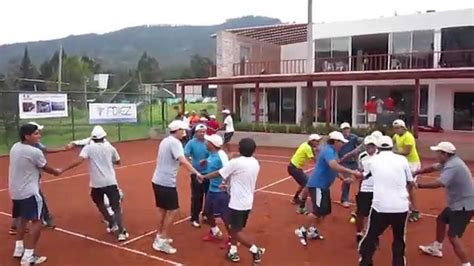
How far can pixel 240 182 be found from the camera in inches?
231

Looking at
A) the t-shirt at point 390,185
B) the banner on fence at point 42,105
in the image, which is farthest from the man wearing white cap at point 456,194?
the banner on fence at point 42,105

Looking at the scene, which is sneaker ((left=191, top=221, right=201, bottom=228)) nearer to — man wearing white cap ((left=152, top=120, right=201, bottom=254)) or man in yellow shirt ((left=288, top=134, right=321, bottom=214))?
man wearing white cap ((left=152, top=120, right=201, bottom=254))

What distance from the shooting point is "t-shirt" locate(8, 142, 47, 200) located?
5.95 meters

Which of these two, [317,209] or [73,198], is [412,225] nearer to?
[317,209]

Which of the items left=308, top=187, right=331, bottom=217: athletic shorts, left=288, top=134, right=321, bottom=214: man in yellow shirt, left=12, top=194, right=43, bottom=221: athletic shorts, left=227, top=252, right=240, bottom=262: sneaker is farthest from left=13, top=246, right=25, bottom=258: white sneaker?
left=288, top=134, right=321, bottom=214: man in yellow shirt

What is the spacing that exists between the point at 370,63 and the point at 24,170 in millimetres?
21577

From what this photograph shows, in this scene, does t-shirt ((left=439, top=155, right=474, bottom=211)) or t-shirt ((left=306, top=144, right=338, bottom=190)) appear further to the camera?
t-shirt ((left=306, top=144, right=338, bottom=190))

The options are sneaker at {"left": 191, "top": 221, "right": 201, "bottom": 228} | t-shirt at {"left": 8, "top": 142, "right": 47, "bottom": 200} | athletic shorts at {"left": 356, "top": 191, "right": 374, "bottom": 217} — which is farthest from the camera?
sneaker at {"left": 191, "top": 221, "right": 201, "bottom": 228}

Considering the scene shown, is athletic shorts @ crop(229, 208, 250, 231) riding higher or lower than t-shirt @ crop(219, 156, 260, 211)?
lower

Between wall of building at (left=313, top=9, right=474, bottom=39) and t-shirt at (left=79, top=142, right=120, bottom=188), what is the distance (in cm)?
2048

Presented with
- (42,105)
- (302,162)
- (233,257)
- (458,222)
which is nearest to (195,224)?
(233,257)

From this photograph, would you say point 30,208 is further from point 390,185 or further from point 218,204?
point 390,185

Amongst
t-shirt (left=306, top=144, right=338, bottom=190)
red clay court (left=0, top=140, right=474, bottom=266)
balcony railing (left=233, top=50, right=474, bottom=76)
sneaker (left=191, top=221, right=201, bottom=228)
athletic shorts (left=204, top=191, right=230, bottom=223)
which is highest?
balcony railing (left=233, top=50, right=474, bottom=76)

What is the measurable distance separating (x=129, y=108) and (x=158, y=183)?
1778cm
